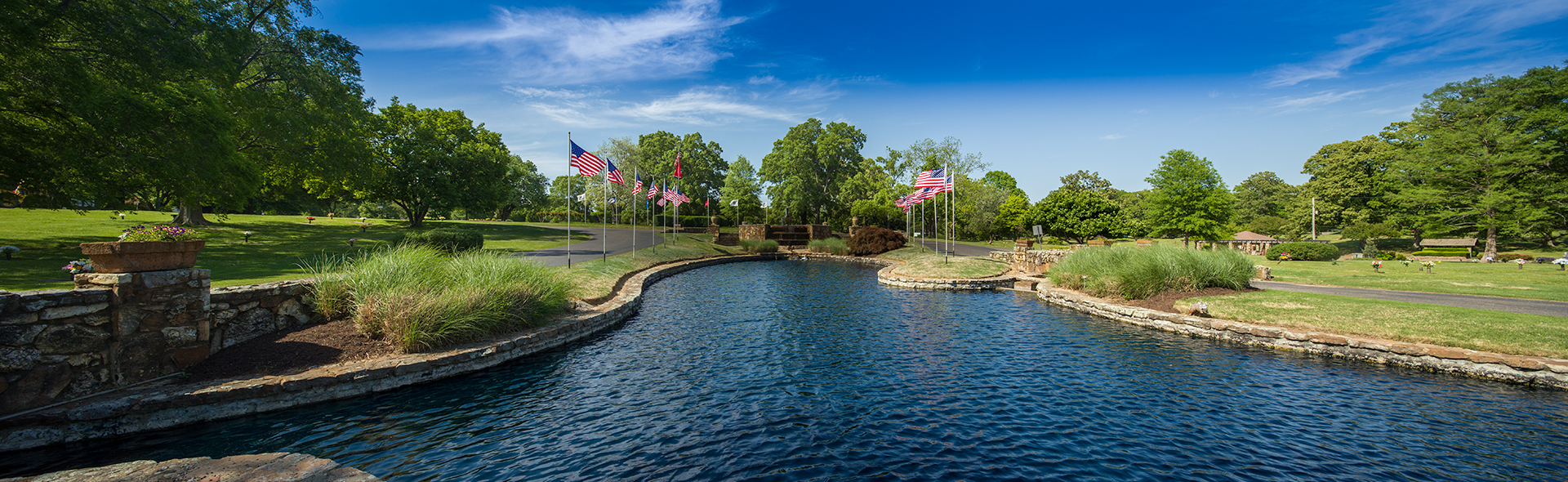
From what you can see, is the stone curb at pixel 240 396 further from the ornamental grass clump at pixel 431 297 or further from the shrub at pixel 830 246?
the shrub at pixel 830 246

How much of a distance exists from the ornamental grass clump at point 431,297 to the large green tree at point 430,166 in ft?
106

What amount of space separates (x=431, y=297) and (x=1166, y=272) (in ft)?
61.8

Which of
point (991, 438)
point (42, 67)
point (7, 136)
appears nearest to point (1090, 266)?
point (991, 438)

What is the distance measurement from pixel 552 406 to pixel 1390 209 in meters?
62.1

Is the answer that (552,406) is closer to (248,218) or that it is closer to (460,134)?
(248,218)

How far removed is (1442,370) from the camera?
895cm

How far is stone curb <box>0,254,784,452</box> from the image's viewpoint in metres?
5.62

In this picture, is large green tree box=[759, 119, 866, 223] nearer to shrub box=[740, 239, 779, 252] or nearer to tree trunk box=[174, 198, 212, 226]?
shrub box=[740, 239, 779, 252]

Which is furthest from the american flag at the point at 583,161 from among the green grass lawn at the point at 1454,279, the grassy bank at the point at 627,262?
the green grass lawn at the point at 1454,279

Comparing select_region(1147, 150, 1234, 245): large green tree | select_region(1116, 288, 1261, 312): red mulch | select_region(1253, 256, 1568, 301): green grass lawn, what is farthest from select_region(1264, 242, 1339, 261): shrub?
select_region(1116, 288, 1261, 312): red mulch

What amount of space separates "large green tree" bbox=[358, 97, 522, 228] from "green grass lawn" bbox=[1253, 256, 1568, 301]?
48.7 m

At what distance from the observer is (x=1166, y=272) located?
604 inches

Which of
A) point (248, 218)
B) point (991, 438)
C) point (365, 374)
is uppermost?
point (248, 218)

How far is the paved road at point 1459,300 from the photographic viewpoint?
1184 centimetres
